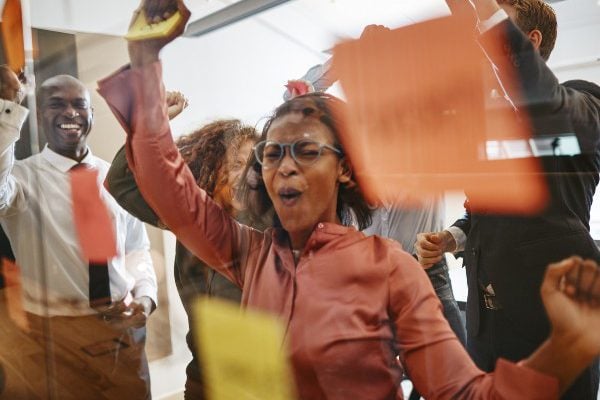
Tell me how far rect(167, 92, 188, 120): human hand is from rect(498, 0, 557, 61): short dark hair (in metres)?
0.75

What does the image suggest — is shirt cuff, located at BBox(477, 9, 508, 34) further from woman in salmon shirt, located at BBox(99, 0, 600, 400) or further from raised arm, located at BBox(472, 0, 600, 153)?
woman in salmon shirt, located at BBox(99, 0, 600, 400)

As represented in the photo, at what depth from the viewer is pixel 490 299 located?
0.83 metres

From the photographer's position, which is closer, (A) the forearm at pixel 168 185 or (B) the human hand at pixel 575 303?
(B) the human hand at pixel 575 303

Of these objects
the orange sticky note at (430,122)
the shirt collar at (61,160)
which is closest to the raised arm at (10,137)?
the shirt collar at (61,160)

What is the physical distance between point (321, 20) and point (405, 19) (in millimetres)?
182

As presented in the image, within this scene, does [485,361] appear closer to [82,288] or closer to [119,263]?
[119,263]

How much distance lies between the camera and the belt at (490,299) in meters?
0.82

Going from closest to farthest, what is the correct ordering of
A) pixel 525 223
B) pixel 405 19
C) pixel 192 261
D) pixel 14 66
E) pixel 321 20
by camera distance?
pixel 525 223 < pixel 405 19 < pixel 321 20 < pixel 192 261 < pixel 14 66

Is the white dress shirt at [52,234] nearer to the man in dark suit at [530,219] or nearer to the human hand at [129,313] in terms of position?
the human hand at [129,313]

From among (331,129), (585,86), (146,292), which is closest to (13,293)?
(146,292)

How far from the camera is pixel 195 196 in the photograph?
3.87 feet

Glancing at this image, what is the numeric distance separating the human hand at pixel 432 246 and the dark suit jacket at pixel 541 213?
4cm

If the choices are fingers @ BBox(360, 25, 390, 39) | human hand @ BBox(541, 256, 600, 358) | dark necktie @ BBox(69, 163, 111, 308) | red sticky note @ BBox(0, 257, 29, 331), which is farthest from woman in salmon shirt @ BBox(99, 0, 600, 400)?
red sticky note @ BBox(0, 257, 29, 331)

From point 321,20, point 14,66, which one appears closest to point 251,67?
point 321,20
